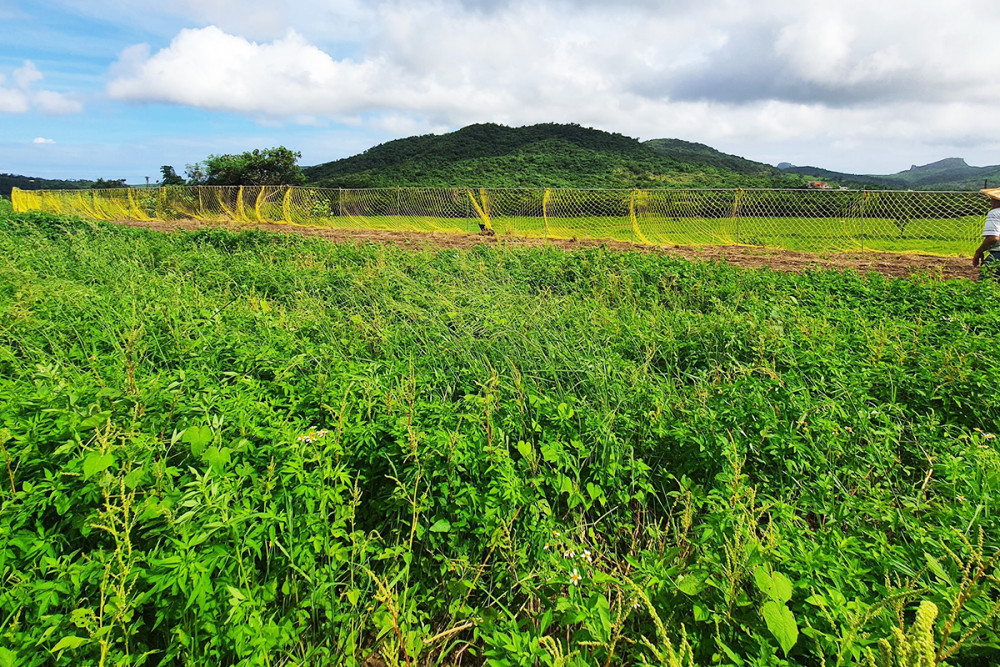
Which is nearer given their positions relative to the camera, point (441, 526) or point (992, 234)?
point (441, 526)

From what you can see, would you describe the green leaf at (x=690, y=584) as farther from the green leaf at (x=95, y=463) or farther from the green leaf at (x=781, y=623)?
the green leaf at (x=95, y=463)

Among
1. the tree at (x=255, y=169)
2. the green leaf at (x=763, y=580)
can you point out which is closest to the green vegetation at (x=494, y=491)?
the green leaf at (x=763, y=580)

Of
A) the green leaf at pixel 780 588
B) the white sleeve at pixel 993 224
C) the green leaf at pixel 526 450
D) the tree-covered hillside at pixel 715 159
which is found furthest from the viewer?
the tree-covered hillside at pixel 715 159

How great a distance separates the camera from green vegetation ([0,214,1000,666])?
64.7 inches

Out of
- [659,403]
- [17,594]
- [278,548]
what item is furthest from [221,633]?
[659,403]

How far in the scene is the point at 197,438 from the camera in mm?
2072

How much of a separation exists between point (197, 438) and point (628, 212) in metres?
15.4

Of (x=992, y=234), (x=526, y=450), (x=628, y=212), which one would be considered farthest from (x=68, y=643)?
(x=628, y=212)

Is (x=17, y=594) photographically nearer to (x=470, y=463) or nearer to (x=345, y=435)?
(x=345, y=435)

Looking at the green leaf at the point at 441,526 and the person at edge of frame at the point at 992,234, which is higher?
the person at edge of frame at the point at 992,234

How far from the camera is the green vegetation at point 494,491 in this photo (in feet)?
5.40

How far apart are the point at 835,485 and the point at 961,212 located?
12127 mm

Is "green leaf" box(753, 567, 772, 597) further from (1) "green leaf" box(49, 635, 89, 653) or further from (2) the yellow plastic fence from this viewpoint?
(2) the yellow plastic fence

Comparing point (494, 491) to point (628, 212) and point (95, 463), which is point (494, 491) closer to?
point (95, 463)
